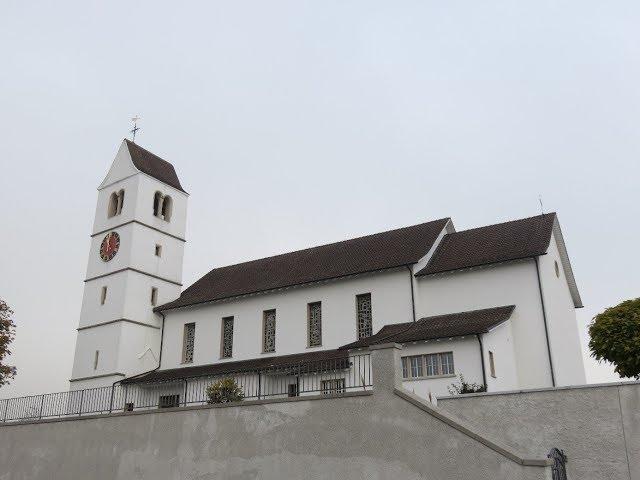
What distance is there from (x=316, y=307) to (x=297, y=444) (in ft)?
53.2

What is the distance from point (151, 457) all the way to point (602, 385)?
37.1 feet

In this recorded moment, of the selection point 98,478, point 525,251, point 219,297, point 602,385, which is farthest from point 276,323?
point 602,385

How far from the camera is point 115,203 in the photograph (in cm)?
3959

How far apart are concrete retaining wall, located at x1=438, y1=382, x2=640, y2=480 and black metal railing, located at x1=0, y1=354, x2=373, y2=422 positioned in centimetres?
358

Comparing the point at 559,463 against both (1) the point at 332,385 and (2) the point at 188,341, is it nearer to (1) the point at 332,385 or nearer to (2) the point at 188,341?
(1) the point at 332,385

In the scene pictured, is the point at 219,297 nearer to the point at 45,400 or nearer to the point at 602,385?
the point at 45,400

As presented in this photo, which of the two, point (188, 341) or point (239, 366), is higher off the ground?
point (188, 341)

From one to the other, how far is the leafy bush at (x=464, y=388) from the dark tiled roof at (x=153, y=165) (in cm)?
2391

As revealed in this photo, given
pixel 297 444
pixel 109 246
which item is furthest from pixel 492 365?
pixel 109 246

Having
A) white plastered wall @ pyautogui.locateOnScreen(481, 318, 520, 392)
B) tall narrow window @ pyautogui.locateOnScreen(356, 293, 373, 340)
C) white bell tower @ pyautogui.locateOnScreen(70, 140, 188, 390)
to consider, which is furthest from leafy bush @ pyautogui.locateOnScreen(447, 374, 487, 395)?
white bell tower @ pyautogui.locateOnScreen(70, 140, 188, 390)

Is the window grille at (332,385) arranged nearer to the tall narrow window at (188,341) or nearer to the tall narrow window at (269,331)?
the tall narrow window at (269,331)

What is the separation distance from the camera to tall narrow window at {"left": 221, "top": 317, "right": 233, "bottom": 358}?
32969 millimetres

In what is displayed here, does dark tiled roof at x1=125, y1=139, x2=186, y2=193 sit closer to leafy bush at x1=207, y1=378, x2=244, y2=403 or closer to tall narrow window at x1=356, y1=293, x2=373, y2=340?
tall narrow window at x1=356, y1=293, x2=373, y2=340

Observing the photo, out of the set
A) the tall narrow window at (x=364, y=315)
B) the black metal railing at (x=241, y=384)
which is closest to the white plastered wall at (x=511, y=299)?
the tall narrow window at (x=364, y=315)
